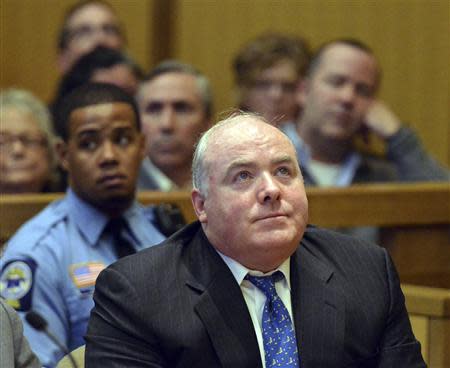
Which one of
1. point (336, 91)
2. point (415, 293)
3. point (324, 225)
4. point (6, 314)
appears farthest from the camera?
point (336, 91)

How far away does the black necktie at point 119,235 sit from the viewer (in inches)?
121

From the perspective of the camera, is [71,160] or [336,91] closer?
[71,160]

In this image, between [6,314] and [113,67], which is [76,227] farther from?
[113,67]

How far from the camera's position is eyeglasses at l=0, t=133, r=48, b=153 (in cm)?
372

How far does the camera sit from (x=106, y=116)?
3.15 meters

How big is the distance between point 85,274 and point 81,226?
0.16m

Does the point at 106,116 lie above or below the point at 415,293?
above

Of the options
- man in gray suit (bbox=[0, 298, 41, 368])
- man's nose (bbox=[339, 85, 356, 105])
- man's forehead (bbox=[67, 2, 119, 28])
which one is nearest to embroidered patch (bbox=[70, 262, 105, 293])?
man in gray suit (bbox=[0, 298, 41, 368])

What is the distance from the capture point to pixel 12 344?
2.22 meters

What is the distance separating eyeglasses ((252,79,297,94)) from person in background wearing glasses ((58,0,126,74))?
0.65 meters

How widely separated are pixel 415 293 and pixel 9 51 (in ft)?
11.9

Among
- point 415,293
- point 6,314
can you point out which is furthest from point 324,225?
point 6,314

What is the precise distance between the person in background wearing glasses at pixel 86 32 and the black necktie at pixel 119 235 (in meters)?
1.82

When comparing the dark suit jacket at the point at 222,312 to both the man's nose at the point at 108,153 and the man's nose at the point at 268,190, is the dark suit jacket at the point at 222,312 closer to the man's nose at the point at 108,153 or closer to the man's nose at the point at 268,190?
the man's nose at the point at 268,190
